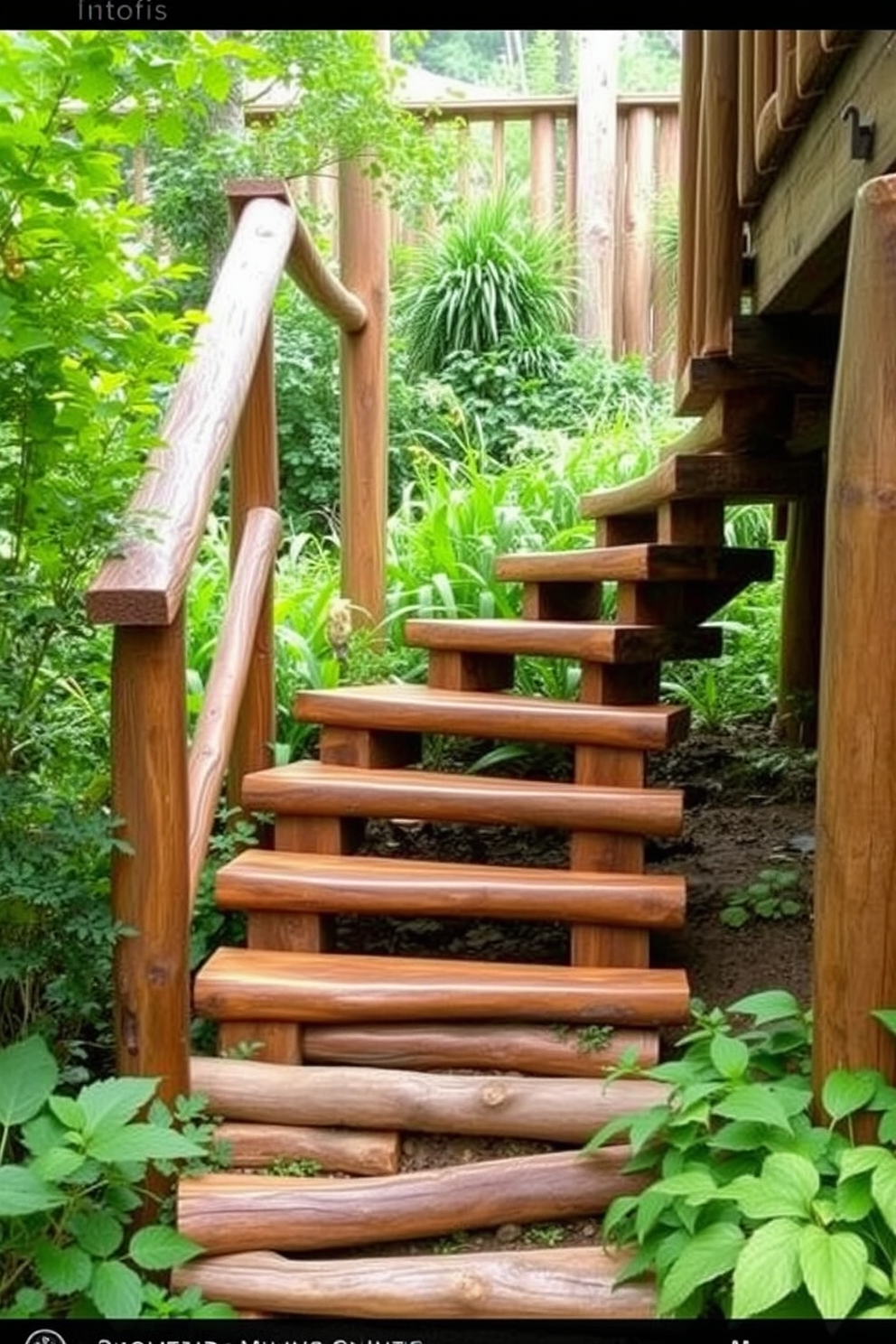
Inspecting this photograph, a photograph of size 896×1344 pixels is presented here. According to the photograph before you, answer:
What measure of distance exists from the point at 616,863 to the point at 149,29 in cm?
160

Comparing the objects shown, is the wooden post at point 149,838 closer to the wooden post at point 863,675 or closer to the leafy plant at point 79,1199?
the leafy plant at point 79,1199

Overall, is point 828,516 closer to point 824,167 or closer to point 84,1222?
point 824,167

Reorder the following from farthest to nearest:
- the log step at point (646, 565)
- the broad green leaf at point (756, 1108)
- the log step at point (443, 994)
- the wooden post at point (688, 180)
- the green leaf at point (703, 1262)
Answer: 1. the wooden post at point (688, 180)
2. the log step at point (646, 565)
3. the log step at point (443, 994)
4. the broad green leaf at point (756, 1108)
5. the green leaf at point (703, 1262)

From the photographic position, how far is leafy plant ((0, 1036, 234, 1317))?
1.69 m

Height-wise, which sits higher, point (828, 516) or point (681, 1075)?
point (828, 516)

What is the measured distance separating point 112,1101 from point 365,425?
97.3 inches

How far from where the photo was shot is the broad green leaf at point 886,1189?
1.49 m

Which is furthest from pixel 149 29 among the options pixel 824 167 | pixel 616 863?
pixel 616 863

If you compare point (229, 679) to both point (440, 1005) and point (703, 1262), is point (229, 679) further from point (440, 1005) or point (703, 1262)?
point (703, 1262)

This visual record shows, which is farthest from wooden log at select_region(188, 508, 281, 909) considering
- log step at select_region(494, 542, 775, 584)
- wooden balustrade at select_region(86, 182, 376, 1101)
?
log step at select_region(494, 542, 775, 584)

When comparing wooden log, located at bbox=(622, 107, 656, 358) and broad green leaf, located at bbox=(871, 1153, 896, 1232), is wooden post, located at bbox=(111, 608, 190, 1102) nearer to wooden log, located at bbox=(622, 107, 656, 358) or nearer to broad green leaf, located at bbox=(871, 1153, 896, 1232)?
broad green leaf, located at bbox=(871, 1153, 896, 1232)

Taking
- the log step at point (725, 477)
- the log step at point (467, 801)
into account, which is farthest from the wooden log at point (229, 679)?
the log step at point (725, 477)

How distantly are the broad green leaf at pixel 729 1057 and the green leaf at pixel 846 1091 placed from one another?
11 centimetres

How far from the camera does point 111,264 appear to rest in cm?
185
